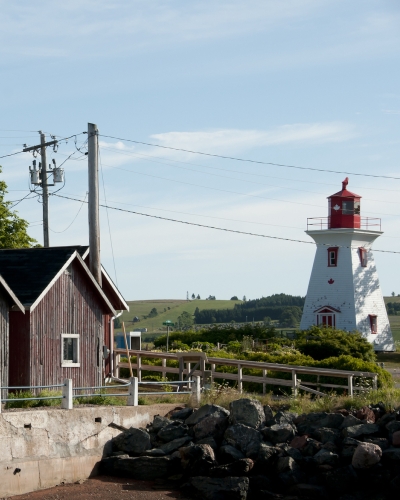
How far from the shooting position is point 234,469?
792 inches

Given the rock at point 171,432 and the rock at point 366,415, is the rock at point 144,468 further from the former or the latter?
the rock at point 366,415

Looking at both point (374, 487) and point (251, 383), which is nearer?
point (374, 487)

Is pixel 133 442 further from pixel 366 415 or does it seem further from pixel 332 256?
pixel 332 256

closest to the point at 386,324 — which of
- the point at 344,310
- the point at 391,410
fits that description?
the point at 344,310

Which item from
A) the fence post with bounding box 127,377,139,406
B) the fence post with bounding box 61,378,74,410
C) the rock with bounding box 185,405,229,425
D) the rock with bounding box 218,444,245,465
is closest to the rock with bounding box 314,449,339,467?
the rock with bounding box 218,444,245,465

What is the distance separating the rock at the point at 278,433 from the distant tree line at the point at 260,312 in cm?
11461

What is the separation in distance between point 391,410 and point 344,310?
32005 millimetres

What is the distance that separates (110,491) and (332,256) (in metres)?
38.7

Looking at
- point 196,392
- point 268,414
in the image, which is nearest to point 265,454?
point 268,414

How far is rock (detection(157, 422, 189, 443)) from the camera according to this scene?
2183cm

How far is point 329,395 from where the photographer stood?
26.1 metres

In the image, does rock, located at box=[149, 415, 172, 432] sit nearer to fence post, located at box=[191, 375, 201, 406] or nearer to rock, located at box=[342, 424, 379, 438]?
fence post, located at box=[191, 375, 201, 406]

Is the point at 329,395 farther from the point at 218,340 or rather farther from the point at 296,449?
the point at 218,340

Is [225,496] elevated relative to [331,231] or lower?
lower
